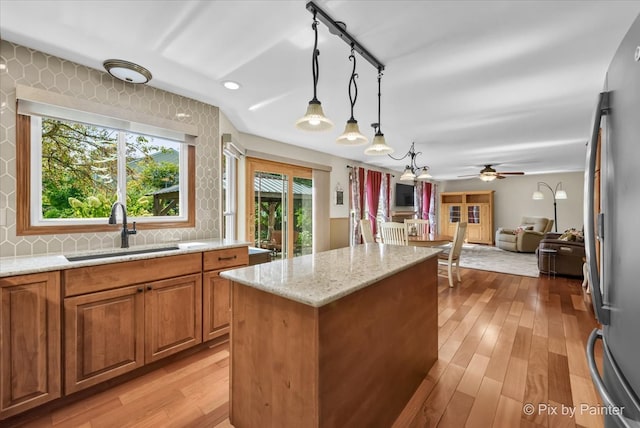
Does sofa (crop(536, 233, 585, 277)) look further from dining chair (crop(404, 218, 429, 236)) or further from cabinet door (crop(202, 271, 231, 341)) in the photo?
cabinet door (crop(202, 271, 231, 341))

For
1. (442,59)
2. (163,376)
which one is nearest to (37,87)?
(163,376)

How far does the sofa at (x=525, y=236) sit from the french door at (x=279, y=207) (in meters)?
5.71

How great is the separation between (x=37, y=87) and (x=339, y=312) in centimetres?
259

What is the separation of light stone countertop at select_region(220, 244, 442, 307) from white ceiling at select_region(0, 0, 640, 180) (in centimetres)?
142

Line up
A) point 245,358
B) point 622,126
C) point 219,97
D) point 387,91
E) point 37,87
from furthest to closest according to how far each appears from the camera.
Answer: point 219,97 → point 387,91 → point 37,87 → point 245,358 → point 622,126

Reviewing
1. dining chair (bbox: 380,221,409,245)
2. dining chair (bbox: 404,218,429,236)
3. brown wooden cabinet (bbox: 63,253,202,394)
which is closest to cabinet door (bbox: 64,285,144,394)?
brown wooden cabinet (bbox: 63,253,202,394)

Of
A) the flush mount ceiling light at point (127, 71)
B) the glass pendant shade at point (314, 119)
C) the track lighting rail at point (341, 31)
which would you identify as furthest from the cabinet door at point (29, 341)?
the track lighting rail at point (341, 31)

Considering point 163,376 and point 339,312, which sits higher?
point 339,312

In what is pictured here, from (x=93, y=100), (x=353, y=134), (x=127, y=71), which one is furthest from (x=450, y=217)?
(x=93, y=100)

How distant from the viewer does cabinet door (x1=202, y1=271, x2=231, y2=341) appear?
7.70 ft

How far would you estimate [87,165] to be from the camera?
7.48ft

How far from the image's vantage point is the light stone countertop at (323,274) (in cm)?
112

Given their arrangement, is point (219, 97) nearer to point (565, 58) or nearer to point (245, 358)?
point (245, 358)

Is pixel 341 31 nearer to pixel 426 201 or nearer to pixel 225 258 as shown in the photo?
pixel 225 258
